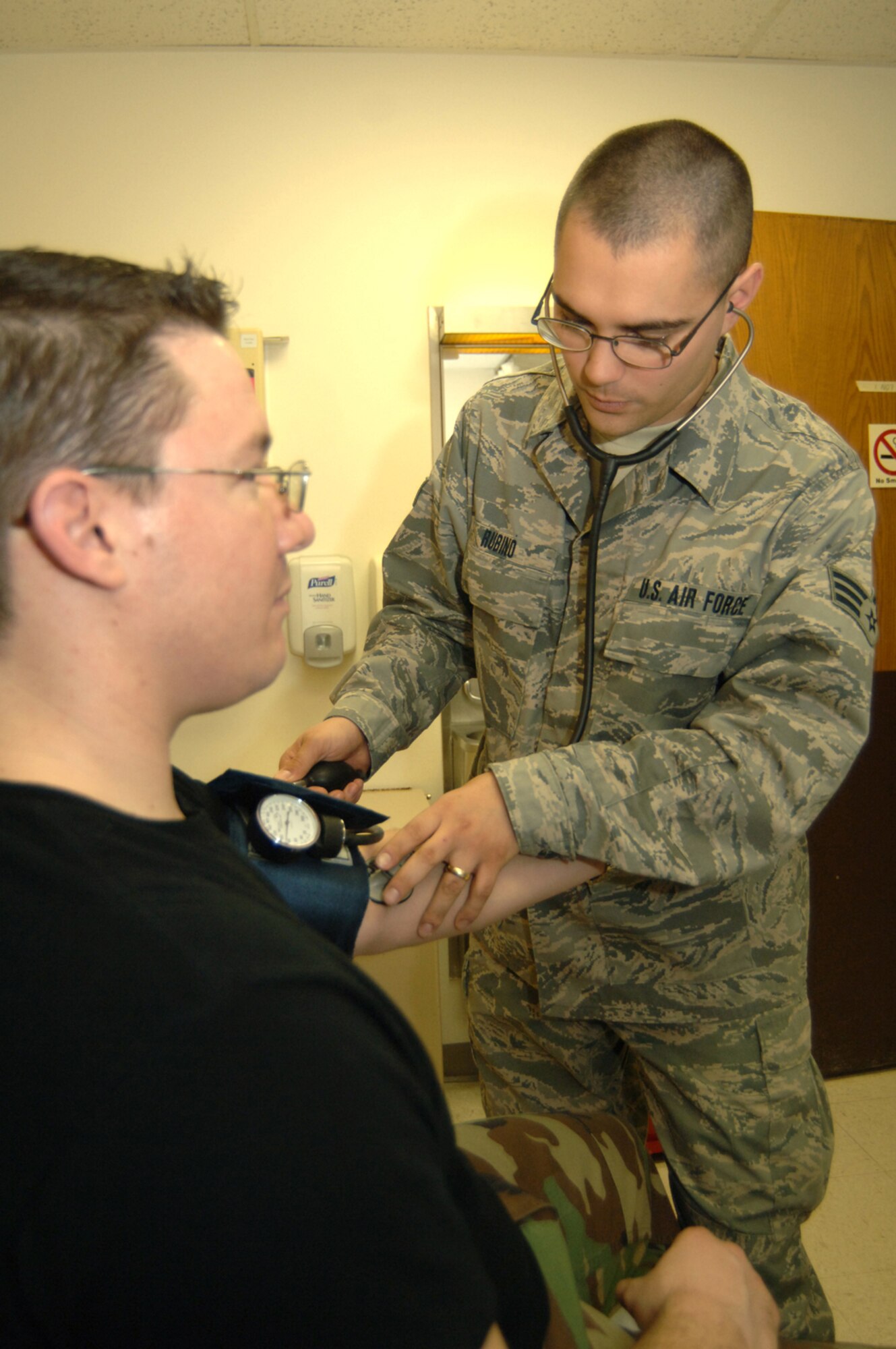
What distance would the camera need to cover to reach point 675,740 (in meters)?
1.11

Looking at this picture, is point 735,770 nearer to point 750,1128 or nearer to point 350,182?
point 750,1128

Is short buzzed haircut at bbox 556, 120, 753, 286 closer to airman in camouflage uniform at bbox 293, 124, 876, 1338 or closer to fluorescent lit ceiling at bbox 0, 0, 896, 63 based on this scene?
airman in camouflage uniform at bbox 293, 124, 876, 1338

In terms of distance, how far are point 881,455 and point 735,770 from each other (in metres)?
1.71

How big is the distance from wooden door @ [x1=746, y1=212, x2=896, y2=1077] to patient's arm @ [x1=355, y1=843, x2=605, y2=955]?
157cm

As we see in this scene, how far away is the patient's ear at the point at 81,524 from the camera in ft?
2.08

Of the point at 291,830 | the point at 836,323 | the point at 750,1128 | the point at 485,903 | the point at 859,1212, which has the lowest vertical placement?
the point at 859,1212

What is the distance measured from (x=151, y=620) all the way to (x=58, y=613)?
64 millimetres

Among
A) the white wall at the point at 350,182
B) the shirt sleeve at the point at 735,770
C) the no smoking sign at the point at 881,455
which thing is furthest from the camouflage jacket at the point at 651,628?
the no smoking sign at the point at 881,455

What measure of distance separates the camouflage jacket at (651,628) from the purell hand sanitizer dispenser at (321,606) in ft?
2.19

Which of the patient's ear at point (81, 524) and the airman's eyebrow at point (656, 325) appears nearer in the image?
the patient's ear at point (81, 524)

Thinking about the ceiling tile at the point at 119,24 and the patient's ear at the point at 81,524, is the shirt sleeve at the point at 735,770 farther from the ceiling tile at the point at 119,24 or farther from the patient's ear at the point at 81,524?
the ceiling tile at the point at 119,24

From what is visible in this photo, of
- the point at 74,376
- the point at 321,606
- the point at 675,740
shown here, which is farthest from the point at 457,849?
the point at 321,606

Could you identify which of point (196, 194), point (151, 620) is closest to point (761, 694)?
point (151, 620)

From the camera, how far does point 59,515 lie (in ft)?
2.09
